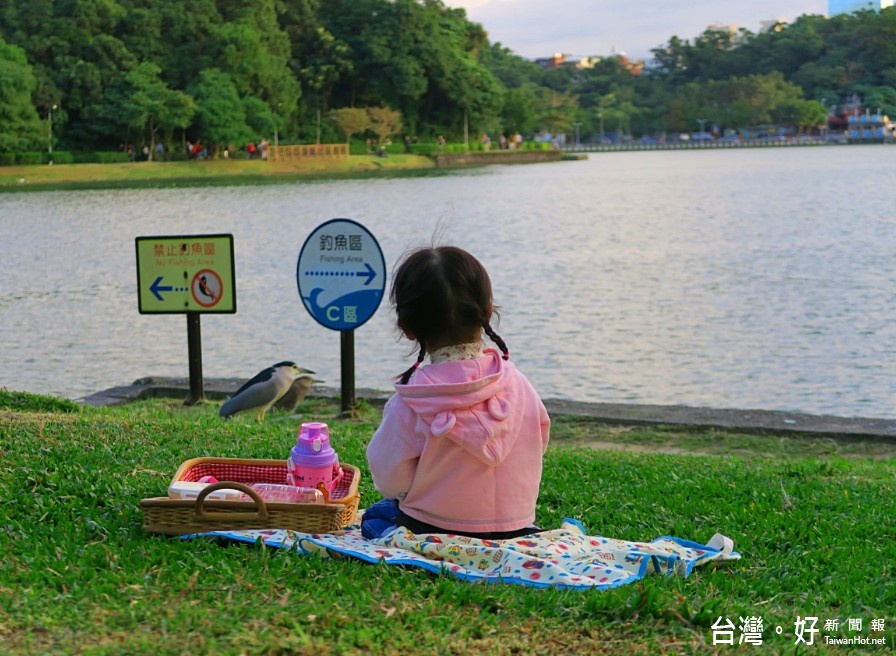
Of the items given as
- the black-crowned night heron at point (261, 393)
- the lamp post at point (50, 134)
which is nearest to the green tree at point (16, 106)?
the lamp post at point (50, 134)

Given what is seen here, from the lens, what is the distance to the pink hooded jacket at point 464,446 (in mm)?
3174

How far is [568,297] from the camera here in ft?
52.3

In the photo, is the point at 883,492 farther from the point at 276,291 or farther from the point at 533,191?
the point at 533,191

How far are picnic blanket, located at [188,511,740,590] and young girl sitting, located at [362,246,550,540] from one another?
9cm

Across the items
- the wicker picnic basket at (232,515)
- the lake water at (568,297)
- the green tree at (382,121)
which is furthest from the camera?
the green tree at (382,121)

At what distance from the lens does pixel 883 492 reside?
4832mm

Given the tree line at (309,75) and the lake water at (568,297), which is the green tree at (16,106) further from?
the lake water at (568,297)

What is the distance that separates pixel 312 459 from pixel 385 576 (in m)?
0.69

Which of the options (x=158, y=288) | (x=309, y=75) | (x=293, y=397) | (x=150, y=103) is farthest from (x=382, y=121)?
(x=293, y=397)

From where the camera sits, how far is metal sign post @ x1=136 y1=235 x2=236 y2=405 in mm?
7617

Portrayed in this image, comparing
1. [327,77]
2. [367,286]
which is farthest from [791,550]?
[327,77]

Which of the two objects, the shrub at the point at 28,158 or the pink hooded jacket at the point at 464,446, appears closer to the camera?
the pink hooded jacket at the point at 464,446

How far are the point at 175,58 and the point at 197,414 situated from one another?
54.8 meters

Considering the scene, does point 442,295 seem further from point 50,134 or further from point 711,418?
point 50,134
